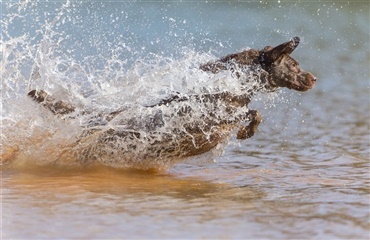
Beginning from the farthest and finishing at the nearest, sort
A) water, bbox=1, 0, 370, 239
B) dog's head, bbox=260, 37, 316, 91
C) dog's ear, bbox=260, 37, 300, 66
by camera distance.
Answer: dog's head, bbox=260, 37, 316, 91 < dog's ear, bbox=260, 37, 300, 66 < water, bbox=1, 0, 370, 239

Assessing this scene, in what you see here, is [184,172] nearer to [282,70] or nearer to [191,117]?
[191,117]

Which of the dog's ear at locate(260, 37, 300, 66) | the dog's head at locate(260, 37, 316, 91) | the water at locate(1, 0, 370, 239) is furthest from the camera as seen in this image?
the dog's head at locate(260, 37, 316, 91)

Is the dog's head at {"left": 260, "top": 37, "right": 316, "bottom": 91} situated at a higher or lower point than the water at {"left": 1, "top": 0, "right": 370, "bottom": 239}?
higher

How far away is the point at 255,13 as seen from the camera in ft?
54.0

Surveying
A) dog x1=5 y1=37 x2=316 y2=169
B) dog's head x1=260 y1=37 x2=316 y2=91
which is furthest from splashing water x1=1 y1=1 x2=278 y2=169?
dog's head x1=260 y1=37 x2=316 y2=91

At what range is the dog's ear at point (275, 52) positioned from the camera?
257 inches

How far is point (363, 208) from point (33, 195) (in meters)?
2.25

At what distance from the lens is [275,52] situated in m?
6.62

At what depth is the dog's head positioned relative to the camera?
6.66m

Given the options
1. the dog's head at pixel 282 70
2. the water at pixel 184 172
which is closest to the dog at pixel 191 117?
the dog's head at pixel 282 70

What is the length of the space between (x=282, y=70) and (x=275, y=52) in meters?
0.18

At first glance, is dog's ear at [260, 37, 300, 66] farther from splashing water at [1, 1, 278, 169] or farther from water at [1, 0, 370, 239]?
water at [1, 0, 370, 239]

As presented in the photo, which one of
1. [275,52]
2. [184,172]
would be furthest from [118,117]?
[275,52]

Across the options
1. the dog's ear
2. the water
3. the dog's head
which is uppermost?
the dog's ear
